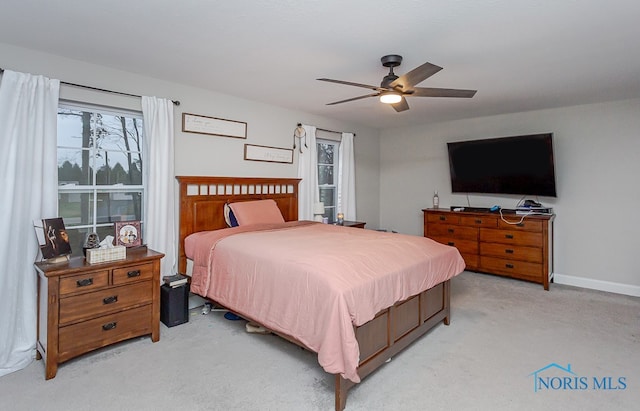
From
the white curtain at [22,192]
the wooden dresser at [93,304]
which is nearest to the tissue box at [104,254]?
the wooden dresser at [93,304]

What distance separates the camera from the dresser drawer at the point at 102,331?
2.46m

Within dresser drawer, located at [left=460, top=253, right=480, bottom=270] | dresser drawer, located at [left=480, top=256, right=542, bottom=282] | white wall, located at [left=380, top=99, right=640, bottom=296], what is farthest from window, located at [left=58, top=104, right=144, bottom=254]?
white wall, located at [left=380, top=99, right=640, bottom=296]

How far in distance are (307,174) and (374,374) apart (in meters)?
3.21

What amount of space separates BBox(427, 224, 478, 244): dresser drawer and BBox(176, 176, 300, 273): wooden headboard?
8.34ft

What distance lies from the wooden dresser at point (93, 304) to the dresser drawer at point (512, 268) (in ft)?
14.5

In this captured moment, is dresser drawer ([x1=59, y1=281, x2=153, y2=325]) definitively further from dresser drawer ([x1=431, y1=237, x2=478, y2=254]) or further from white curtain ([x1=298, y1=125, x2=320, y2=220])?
dresser drawer ([x1=431, y1=237, x2=478, y2=254])

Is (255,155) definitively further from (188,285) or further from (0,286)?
(0,286)

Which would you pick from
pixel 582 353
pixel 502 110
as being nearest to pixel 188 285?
pixel 582 353

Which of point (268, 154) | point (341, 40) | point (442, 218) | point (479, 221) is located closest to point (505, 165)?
point (479, 221)

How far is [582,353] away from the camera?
2758 millimetres

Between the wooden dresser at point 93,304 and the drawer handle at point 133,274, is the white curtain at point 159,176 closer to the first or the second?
the wooden dresser at point 93,304

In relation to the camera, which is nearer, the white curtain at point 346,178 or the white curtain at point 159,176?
the white curtain at point 159,176

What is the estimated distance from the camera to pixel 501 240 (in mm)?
4812

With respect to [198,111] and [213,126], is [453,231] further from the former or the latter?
[198,111]
